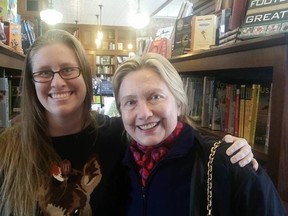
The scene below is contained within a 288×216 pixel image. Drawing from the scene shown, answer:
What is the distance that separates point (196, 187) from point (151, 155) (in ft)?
0.70

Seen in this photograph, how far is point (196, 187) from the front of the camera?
0.89 meters

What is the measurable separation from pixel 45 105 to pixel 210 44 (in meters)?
1.08

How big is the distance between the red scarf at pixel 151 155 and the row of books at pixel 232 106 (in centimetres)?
42

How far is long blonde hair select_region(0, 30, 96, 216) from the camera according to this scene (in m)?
1.14

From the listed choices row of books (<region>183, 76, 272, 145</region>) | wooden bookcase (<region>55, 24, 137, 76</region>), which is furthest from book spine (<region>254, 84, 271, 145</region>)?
wooden bookcase (<region>55, 24, 137, 76</region>)

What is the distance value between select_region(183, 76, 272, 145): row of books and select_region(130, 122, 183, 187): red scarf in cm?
42

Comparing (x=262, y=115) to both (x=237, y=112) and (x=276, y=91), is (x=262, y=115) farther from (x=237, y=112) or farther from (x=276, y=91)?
(x=276, y=91)

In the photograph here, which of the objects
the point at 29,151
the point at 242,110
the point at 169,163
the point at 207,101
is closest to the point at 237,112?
the point at 242,110

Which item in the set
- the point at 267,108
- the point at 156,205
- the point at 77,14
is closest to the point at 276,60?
the point at 267,108

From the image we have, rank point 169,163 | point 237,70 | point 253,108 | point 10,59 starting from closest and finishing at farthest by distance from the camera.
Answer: point 169,163 → point 253,108 → point 237,70 → point 10,59

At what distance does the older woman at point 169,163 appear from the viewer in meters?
0.86

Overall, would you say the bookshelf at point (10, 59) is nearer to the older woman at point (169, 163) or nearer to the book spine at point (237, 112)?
the older woman at point (169, 163)

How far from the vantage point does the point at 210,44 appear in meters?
1.77

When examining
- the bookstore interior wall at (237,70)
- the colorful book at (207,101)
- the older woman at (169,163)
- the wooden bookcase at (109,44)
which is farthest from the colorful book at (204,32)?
the wooden bookcase at (109,44)
